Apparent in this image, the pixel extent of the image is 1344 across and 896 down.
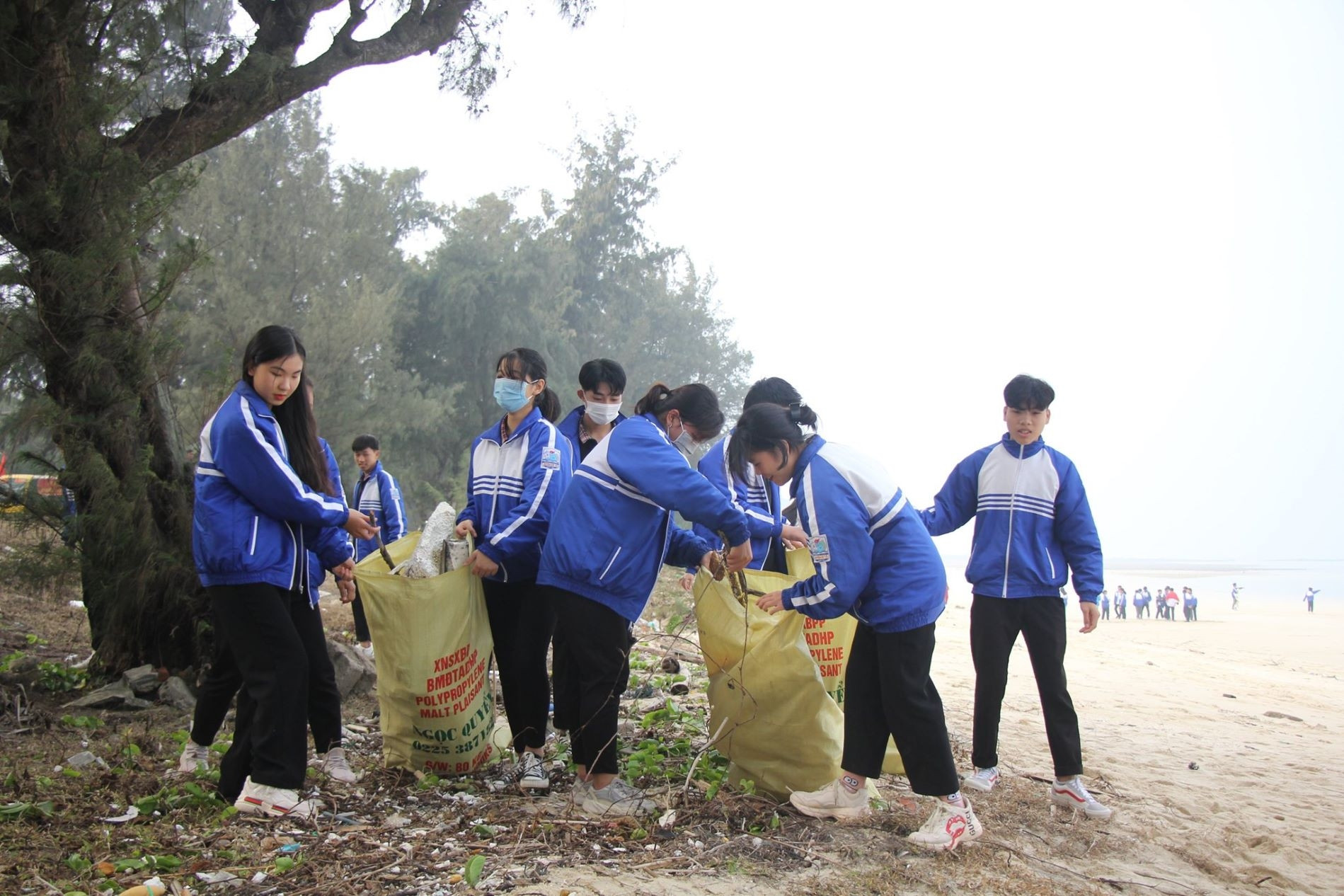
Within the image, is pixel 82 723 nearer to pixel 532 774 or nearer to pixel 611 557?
pixel 532 774

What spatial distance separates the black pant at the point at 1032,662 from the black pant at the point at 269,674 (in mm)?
2569

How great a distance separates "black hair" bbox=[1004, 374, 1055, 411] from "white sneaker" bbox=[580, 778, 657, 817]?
2194 mm

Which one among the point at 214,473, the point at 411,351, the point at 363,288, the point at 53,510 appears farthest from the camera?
the point at 411,351

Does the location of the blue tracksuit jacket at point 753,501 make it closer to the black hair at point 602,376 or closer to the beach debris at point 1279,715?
the black hair at point 602,376

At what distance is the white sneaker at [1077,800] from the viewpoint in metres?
3.86

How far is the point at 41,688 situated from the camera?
4996 millimetres

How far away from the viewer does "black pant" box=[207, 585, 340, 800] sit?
3.23 metres

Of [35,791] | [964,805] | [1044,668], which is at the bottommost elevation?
[35,791]

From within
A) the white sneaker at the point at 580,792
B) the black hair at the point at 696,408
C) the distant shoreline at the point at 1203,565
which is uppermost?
the distant shoreline at the point at 1203,565

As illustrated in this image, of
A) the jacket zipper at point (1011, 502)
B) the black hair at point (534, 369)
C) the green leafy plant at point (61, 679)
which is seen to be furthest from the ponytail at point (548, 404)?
the green leafy plant at point (61, 679)

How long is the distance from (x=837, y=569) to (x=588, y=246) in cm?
2652

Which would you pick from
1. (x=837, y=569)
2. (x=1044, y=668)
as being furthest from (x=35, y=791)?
(x=1044, y=668)

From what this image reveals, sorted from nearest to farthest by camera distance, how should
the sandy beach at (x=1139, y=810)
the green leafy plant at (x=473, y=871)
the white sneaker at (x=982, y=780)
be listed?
the green leafy plant at (x=473, y=871) < the sandy beach at (x=1139, y=810) < the white sneaker at (x=982, y=780)

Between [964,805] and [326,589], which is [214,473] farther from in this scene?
[326,589]
